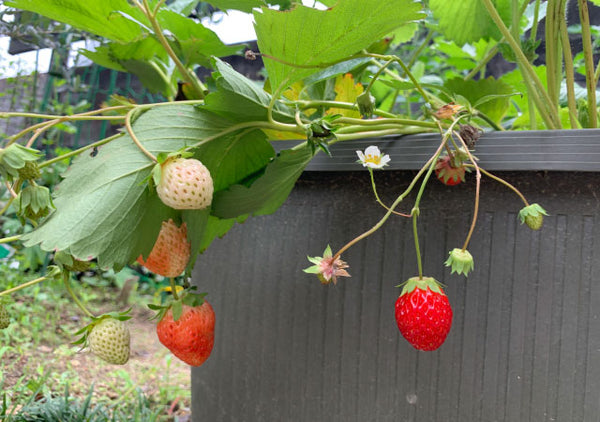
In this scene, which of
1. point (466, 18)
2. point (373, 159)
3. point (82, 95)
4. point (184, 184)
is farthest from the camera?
point (82, 95)

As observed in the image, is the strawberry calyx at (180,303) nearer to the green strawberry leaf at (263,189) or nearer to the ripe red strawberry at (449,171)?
the green strawberry leaf at (263,189)

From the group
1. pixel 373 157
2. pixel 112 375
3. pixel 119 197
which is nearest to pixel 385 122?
pixel 373 157

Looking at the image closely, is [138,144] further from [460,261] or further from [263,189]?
[460,261]

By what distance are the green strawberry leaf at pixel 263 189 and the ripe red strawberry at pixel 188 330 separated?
0.36 feet

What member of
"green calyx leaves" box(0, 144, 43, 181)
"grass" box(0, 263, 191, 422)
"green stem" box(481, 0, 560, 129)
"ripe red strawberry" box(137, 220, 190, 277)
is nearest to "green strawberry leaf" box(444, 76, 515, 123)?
"green stem" box(481, 0, 560, 129)

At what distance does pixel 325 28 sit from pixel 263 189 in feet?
0.56

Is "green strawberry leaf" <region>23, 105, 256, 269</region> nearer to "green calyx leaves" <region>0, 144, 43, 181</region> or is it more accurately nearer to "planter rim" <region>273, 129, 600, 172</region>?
"green calyx leaves" <region>0, 144, 43, 181</region>

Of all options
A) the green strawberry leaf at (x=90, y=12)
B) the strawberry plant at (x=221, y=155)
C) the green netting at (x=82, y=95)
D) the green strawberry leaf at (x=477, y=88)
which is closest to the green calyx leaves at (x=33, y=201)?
the strawberry plant at (x=221, y=155)

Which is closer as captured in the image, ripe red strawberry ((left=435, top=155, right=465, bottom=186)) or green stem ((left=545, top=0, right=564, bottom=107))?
ripe red strawberry ((left=435, top=155, right=465, bottom=186))

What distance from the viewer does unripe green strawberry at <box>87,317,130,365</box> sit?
0.52m

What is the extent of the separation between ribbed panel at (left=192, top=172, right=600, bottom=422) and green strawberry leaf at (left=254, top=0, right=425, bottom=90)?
0.17 metres

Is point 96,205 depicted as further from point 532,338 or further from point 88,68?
point 88,68

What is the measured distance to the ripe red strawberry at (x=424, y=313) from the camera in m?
0.45

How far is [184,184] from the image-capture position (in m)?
0.40
